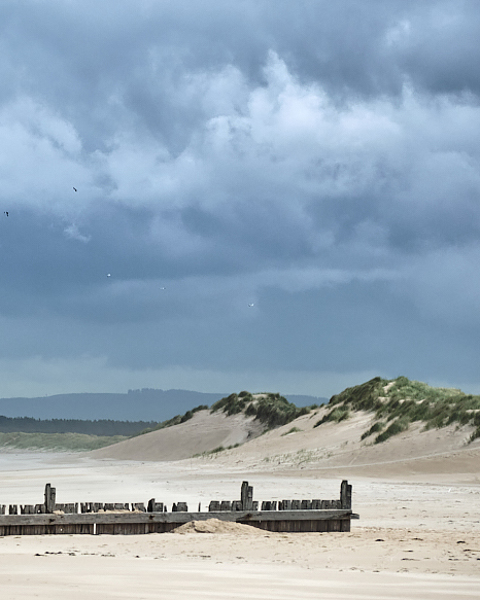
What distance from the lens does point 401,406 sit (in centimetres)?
3875

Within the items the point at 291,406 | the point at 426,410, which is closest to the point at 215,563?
the point at 426,410

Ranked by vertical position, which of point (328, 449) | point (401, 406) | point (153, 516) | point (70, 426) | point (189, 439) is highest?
point (401, 406)

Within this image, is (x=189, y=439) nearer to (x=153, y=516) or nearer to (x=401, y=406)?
(x=401, y=406)

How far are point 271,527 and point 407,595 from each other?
601 centimetres

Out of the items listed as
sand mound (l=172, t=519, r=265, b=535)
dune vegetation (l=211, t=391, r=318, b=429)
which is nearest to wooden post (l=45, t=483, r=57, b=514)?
sand mound (l=172, t=519, r=265, b=535)

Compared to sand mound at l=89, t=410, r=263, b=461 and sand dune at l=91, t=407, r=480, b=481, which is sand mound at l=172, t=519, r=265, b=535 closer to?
sand dune at l=91, t=407, r=480, b=481

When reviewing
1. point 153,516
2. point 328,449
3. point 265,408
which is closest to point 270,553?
point 153,516

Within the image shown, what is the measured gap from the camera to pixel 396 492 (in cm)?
2205

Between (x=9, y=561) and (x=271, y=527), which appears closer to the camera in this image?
(x=9, y=561)

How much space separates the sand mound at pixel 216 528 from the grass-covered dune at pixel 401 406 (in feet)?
67.8

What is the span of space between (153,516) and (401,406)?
27494mm

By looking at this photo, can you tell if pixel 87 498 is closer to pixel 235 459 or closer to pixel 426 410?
pixel 235 459

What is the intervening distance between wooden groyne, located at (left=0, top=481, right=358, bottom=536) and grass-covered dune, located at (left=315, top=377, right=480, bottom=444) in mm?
19668

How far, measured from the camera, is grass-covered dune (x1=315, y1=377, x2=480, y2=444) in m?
34.2
